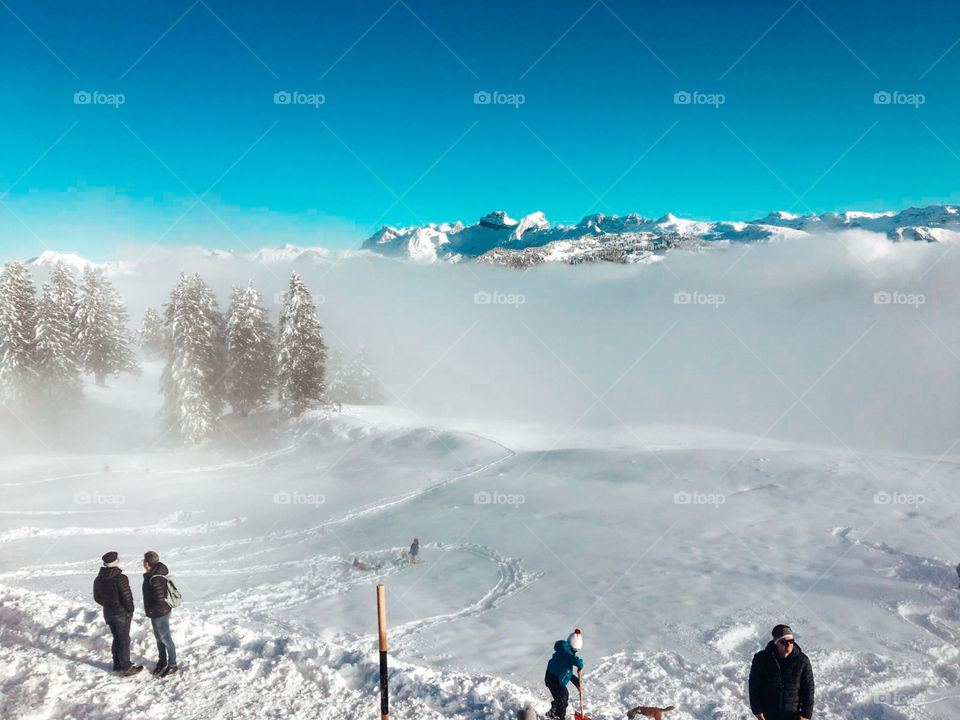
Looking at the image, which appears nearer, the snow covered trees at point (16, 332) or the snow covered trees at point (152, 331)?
the snow covered trees at point (16, 332)

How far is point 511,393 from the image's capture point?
8412cm

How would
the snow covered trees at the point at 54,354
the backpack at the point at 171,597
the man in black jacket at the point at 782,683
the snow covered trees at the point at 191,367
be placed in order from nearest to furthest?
the man in black jacket at the point at 782,683 < the backpack at the point at 171,597 < the snow covered trees at the point at 191,367 < the snow covered trees at the point at 54,354

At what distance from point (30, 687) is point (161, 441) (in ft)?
117

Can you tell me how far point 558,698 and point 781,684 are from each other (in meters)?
2.92

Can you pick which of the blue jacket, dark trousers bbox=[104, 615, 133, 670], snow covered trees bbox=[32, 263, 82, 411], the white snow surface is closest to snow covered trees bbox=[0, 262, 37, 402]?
snow covered trees bbox=[32, 263, 82, 411]

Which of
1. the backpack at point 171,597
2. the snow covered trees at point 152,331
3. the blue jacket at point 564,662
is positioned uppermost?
the snow covered trees at point 152,331

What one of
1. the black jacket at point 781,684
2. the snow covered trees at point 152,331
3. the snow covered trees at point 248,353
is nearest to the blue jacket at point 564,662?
the black jacket at point 781,684

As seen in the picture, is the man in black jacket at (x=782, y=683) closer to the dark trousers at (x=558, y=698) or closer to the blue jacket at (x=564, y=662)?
the blue jacket at (x=564, y=662)

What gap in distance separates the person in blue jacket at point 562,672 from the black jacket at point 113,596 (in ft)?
20.0

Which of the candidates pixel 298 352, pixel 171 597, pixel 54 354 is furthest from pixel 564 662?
pixel 54 354

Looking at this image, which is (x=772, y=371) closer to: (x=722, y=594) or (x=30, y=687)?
(x=722, y=594)

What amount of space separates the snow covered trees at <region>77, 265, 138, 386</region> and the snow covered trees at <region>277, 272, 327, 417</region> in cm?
1709

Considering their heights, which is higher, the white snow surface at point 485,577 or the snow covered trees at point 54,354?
the snow covered trees at point 54,354

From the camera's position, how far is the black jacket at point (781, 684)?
6.20 m
